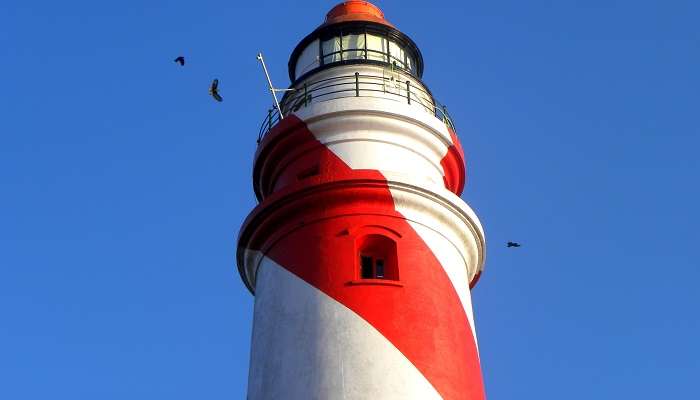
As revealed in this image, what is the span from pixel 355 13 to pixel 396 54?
1.07m

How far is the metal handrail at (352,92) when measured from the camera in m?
13.9

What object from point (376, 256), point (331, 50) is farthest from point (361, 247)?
point (331, 50)

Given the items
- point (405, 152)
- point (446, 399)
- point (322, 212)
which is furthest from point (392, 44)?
point (446, 399)

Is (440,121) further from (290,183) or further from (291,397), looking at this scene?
(291,397)

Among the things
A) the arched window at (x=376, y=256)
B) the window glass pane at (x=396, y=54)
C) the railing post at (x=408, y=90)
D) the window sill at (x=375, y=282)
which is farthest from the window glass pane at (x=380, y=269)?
the window glass pane at (x=396, y=54)

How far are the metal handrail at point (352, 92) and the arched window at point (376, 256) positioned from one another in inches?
97.0

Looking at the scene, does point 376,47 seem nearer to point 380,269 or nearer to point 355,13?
point 355,13

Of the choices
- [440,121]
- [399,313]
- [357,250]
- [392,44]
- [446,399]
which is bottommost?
[446,399]

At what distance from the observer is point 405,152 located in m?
13.1

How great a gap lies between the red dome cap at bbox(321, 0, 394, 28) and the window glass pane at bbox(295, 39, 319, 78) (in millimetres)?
430

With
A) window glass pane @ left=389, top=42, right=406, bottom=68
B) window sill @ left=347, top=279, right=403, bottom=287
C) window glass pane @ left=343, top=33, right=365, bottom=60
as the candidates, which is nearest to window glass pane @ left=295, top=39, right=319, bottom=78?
window glass pane @ left=343, top=33, right=365, bottom=60

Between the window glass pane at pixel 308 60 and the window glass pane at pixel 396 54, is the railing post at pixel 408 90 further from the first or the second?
the window glass pane at pixel 308 60

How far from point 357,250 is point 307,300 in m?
0.93

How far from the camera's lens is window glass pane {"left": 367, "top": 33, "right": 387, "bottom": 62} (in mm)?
15258
